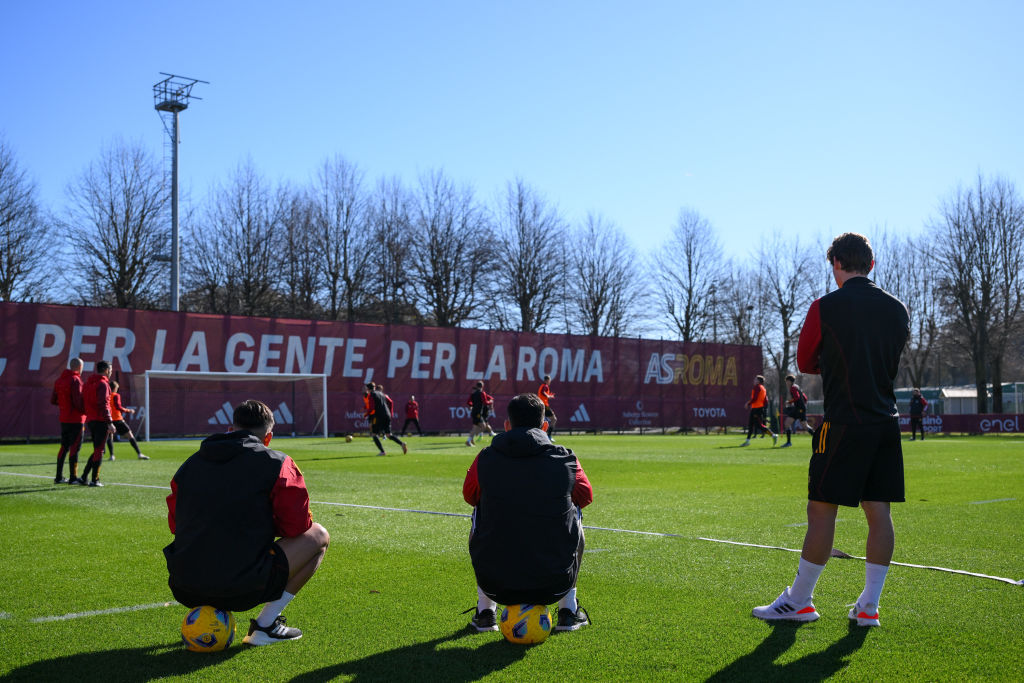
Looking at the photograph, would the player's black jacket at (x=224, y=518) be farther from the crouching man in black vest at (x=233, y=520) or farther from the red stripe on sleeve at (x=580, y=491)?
the red stripe on sleeve at (x=580, y=491)

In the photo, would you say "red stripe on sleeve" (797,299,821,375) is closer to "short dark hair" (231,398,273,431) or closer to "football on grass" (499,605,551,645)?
"football on grass" (499,605,551,645)

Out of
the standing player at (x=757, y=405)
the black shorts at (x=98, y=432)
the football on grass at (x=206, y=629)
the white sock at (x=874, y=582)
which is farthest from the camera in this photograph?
the standing player at (x=757, y=405)

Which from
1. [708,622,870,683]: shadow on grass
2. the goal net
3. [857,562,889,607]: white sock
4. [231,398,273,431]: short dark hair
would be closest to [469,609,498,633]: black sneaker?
[708,622,870,683]: shadow on grass

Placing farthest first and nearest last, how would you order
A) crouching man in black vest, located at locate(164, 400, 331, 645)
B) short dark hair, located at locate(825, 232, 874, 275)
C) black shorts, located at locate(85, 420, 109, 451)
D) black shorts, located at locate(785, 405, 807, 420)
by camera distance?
1. black shorts, located at locate(785, 405, 807, 420)
2. black shorts, located at locate(85, 420, 109, 451)
3. short dark hair, located at locate(825, 232, 874, 275)
4. crouching man in black vest, located at locate(164, 400, 331, 645)

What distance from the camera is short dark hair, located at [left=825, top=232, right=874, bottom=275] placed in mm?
4668

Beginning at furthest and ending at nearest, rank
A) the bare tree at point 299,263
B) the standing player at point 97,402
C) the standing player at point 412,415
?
the bare tree at point 299,263 < the standing player at point 412,415 < the standing player at point 97,402

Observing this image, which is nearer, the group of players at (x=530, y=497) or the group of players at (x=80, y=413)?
the group of players at (x=530, y=497)

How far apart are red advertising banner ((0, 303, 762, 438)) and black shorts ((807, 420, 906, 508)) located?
2816 centimetres

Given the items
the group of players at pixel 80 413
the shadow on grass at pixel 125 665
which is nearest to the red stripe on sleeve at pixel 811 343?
the shadow on grass at pixel 125 665

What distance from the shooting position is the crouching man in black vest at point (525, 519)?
4.25 metres

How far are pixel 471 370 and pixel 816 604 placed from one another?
34963 mm

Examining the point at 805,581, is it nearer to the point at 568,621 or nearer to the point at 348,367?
the point at 568,621

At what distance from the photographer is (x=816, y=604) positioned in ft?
16.9

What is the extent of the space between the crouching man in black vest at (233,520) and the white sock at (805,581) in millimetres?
2541
